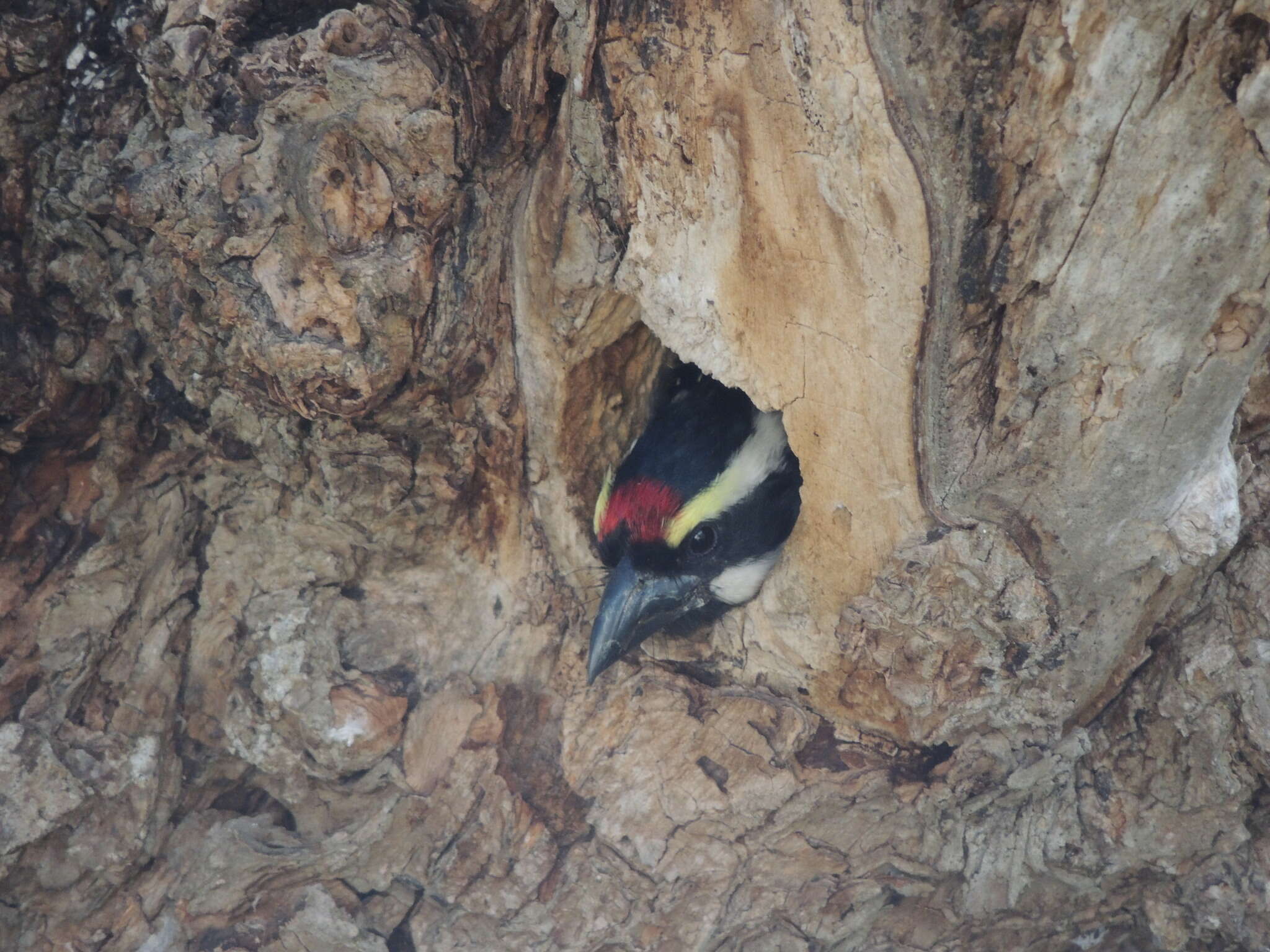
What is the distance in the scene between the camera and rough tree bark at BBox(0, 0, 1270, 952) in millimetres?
1355

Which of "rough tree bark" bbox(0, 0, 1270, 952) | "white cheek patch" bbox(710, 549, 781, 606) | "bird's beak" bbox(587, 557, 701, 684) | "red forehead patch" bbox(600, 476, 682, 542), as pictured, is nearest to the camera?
"rough tree bark" bbox(0, 0, 1270, 952)

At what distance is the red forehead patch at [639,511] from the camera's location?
2264 millimetres

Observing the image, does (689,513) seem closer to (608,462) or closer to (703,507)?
(703,507)

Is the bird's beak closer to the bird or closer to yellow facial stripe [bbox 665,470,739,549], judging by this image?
the bird

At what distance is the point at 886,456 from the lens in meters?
1.62

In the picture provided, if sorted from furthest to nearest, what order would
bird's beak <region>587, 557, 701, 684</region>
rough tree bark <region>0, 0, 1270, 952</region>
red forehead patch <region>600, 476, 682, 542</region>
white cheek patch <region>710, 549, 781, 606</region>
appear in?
white cheek patch <region>710, 549, 781, 606</region>
red forehead patch <region>600, 476, 682, 542</region>
bird's beak <region>587, 557, 701, 684</region>
rough tree bark <region>0, 0, 1270, 952</region>

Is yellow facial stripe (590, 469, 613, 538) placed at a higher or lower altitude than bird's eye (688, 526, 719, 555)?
higher

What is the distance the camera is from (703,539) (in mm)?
2428

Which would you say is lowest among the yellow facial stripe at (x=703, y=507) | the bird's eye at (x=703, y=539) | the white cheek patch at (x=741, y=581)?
the white cheek patch at (x=741, y=581)

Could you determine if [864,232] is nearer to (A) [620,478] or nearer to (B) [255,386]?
(A) [620,478]

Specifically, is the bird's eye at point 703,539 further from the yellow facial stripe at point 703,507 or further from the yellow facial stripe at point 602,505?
the yellow facial stripe at point 602,505

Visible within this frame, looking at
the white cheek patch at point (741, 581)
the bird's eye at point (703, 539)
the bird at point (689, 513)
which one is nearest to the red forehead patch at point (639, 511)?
the bird at point (689, 513)

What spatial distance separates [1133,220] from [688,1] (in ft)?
2.46

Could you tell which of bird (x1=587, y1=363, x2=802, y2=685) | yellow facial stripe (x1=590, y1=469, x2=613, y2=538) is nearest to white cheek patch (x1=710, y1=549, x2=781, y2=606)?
bird (x1=587, y1=363, x2=802, y2=685)
